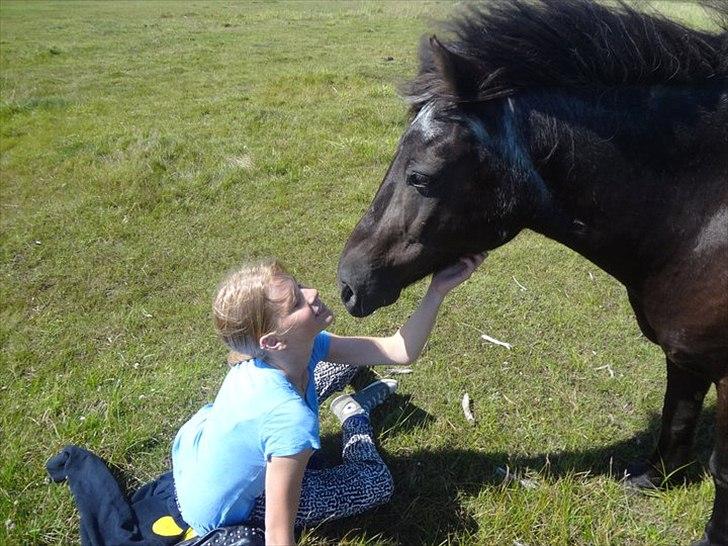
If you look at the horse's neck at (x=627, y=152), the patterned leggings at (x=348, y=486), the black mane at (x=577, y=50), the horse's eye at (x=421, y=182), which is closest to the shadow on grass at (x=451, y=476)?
the patterned leggings at (x=348, y=486)

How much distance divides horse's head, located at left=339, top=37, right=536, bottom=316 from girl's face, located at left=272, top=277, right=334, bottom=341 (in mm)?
174

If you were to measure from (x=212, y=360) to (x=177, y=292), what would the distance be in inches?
44.8

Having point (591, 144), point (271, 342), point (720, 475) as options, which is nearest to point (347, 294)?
point (271, 342)

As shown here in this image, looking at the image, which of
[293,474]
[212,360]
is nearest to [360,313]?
[293,474]

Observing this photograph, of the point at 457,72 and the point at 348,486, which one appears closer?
the point at 457,72

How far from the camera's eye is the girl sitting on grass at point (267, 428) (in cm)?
223

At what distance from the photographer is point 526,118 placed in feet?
7.31

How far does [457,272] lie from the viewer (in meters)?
2.55

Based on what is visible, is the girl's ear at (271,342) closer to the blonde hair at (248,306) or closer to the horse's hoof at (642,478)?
the blonde hair at (248,306)

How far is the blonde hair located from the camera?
7.57 feet

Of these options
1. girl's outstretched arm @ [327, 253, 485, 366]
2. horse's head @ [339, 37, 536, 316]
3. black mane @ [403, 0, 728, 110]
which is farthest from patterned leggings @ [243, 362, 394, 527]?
black mane @ [403, 0, 728, 110]

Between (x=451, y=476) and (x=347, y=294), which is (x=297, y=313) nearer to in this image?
(x=347, y=294)

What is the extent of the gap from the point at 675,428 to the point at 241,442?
6.39 ft

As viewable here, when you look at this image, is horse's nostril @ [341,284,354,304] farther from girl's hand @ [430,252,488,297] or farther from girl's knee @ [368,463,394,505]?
girl's knee @ [368,463,394,505]
